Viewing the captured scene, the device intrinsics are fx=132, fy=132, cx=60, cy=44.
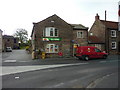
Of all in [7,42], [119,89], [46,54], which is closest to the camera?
[119,89]

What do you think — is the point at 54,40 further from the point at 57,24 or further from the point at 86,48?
the point at 86,48

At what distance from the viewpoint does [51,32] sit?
2419 cm

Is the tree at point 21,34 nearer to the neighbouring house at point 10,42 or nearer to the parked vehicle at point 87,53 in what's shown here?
the neighbouring house at point 10,42

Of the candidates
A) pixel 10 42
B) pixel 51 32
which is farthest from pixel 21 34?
pixel 51 32

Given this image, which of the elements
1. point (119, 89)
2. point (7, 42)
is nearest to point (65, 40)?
point (119, 89)

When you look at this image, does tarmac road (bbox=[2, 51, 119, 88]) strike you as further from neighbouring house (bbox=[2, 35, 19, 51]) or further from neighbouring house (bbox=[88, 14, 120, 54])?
A: neighbouring house (bbox=[2, 35, 19, 51])

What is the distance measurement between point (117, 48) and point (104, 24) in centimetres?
644

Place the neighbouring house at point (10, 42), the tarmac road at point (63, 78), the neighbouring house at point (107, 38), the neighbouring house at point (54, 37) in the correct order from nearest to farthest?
the tarmac road at point (63, 78)
the neighbouring house at point (54, 37)
the neighbouring house at point (107, 38)
the neighbouring house at point (10, 42)

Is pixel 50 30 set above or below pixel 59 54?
above

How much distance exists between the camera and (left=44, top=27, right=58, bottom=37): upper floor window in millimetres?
23891

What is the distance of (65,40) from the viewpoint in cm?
2478

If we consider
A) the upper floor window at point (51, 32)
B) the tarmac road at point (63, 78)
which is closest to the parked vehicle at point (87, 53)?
the upper floor window at point (51, 32)

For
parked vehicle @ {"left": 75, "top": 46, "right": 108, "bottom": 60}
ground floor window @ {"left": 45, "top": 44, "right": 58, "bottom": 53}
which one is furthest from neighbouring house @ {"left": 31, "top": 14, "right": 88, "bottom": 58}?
parked vehicle @ {"left": 75, "top": 46, "right": 108, "bottom": 60}

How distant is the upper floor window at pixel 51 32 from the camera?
23.9m
